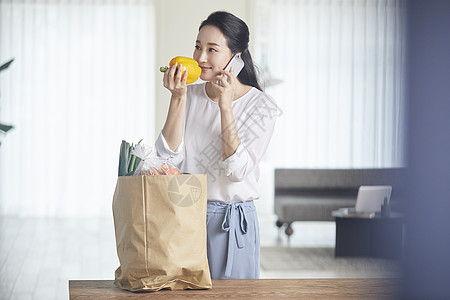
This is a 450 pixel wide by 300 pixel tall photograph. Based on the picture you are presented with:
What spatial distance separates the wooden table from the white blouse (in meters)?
0.31

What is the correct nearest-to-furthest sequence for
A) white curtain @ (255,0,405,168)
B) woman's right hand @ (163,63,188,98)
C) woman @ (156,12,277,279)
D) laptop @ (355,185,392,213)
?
woman's right hand @ (163,63,188,98) < woman @ (156,12,277,279) < laptop @ (355,185,392,213) < white curtain @ (255,0,405,168)

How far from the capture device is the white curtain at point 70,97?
23.3ft

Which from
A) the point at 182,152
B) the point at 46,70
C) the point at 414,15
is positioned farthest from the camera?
the point at 46,70

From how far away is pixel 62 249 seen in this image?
5027 mm

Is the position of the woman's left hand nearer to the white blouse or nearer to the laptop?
the white blouse

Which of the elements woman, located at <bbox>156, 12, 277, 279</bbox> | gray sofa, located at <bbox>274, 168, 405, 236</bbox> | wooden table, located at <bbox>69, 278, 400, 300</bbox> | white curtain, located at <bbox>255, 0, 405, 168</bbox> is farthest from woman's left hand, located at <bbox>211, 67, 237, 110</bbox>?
white curtain, located at <bbox>255, 0, 405, 168</bbox>

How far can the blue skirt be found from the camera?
148 cm

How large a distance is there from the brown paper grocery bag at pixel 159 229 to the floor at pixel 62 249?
264 centimetres

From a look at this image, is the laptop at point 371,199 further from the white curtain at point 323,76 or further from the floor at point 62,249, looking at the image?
the white curtain at point 323,76

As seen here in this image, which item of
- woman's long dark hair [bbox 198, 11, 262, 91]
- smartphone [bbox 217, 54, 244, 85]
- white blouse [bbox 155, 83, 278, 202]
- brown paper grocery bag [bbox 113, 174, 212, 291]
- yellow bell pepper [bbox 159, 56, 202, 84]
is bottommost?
brown paper grocery bag [bbox 113, 174, 212, 291]

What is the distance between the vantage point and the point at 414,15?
39cm

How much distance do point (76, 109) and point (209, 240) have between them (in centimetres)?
603

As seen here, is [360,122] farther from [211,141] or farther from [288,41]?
[211,141]

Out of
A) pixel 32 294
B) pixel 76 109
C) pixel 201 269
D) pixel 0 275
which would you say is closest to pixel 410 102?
pixel 201 269
